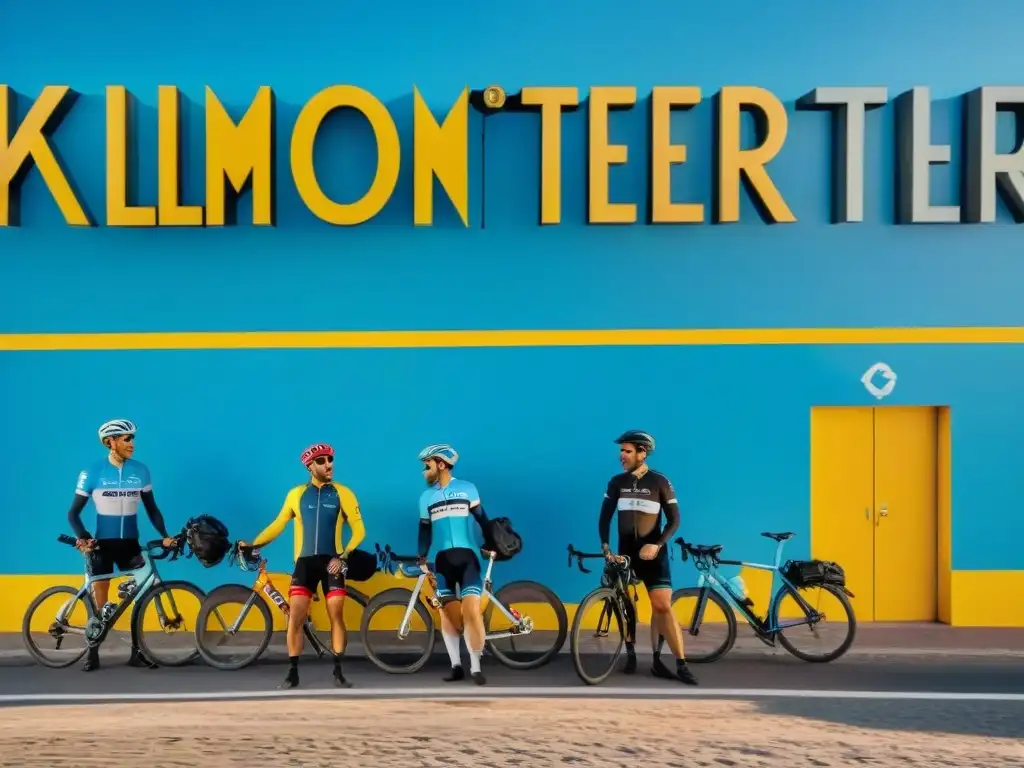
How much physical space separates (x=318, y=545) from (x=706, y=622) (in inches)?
144

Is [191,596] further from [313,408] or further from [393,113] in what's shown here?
[393,113]

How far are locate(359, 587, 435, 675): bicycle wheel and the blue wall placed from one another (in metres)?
1.57

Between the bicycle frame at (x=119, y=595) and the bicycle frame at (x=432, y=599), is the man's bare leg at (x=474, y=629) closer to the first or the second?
the bicycle frame at (x=432, y=599)

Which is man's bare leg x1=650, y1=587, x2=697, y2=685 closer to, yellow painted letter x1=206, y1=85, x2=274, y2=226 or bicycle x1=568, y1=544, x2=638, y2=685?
bicycle x1=568, y1=544, x2=638, y2=685

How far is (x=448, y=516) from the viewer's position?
840cm

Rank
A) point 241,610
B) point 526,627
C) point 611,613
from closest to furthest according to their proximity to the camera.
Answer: point 611,613
point 241,610
point 526,627

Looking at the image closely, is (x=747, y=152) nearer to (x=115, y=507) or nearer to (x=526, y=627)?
(x=526, y=627)

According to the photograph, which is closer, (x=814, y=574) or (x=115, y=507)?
(x=814, y=574)

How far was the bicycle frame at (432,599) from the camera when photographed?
8.46m

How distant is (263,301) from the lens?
10117 millimetres

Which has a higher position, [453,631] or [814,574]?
[814,574]

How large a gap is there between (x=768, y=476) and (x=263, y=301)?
576cm

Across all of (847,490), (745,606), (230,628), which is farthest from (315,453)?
(847,490)

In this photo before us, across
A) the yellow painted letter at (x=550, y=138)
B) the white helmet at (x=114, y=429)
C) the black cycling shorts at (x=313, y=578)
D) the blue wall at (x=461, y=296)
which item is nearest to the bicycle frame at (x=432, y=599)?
the black cycling shorts at (x=313, y=578)
